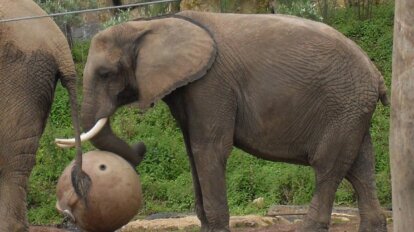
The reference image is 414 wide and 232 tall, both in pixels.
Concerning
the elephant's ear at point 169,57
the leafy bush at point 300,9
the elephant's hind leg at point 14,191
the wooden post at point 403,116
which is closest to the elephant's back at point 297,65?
the elephant's ear at point 169,57

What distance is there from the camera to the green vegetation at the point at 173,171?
12.3 metres

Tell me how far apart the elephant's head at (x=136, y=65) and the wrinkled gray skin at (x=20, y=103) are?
12.3 inches

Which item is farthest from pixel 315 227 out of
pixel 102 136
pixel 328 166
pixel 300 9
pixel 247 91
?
pixel 300 9

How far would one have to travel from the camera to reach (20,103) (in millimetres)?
8969

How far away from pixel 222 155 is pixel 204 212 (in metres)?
0.55

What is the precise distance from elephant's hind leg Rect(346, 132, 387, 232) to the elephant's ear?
137 centimetres

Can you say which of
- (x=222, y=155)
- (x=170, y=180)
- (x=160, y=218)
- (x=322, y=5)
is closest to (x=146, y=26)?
(x=222, y=155)

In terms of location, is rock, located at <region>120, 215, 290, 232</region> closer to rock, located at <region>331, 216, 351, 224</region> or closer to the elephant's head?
rock, located at <region>331, 216, 351, 224</region>

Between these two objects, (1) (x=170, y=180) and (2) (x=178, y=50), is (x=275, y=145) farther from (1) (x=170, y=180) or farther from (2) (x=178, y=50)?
(1) (x=170, y=180)

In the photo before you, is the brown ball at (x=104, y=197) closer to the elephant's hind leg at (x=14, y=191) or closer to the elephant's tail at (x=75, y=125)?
the elephant's tail at (x=75, y=125)

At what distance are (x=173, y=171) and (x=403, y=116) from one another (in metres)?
7.39

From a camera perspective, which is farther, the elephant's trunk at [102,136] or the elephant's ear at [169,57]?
the elephant's trunk at [102,136]

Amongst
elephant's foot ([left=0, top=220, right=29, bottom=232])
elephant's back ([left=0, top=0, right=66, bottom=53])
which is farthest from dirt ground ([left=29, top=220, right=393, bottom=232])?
elephant's back ([left=0, top=0, right=66, bottom=53])

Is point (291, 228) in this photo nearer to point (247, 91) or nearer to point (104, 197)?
point (247, 91)
